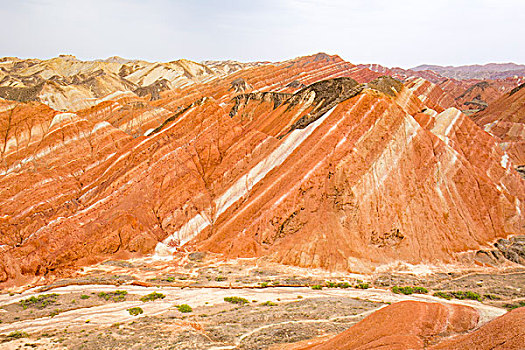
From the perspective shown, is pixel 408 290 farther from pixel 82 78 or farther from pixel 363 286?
pixel 82 78

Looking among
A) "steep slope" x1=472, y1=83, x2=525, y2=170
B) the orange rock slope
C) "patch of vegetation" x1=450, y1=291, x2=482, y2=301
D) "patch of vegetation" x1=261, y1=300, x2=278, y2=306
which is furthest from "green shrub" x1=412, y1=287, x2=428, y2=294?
"steep slope" x1=472, y1=83, x2=525, y2=170

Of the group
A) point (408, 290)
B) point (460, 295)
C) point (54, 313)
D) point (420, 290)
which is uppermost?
point (54, 313)

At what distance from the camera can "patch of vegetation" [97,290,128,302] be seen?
2611 centimetres

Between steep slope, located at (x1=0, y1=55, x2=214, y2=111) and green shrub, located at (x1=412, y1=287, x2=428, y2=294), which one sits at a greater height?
steep slope, located at (x1=0, y1=55, x2=214, y2=111)

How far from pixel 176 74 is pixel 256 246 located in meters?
120

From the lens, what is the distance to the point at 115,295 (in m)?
26.8

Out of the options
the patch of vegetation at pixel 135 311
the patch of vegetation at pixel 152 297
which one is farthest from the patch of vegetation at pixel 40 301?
the patch of vegetation at pixel 135 311

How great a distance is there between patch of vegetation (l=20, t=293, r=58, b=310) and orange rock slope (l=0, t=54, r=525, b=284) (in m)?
6.91

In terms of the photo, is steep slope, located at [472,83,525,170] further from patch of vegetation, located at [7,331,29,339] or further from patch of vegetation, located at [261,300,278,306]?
patch of vegetation, located at [7,331,29,339]

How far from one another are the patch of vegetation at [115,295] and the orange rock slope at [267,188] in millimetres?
9340

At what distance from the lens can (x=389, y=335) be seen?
43.5 ft

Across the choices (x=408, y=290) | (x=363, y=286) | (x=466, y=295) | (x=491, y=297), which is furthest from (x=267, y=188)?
(x=491, y=297)

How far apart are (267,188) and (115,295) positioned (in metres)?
19.6

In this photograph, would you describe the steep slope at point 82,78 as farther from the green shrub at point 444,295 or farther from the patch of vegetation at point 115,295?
the green shrub at point 444,295
